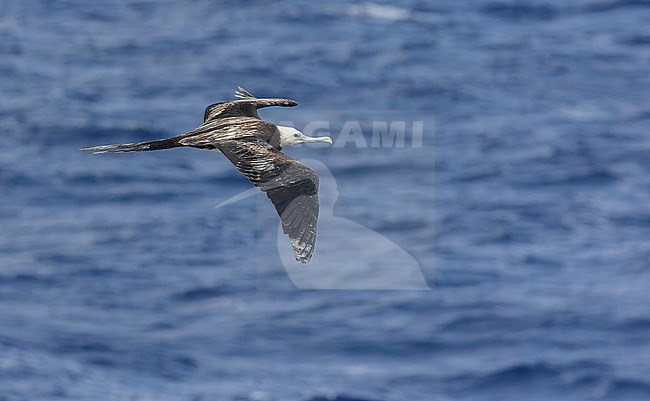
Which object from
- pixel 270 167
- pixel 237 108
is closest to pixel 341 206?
pixel 237 108

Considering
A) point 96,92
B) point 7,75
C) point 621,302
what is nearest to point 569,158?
point 621,302

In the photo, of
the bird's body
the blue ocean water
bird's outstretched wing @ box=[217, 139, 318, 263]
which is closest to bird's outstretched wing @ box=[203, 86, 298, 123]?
the bird's body

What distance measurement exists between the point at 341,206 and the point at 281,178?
105ft

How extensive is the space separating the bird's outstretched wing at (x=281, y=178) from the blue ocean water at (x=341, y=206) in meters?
19.2

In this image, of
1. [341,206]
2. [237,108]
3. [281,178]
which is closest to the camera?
[281,178]

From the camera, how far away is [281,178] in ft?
38.8

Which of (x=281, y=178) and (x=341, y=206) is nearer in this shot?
(x=281, y=178)

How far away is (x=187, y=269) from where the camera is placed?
143ft

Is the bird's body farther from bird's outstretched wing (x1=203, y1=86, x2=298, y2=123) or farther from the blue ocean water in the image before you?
the blue ocean water

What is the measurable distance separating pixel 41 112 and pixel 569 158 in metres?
17.9

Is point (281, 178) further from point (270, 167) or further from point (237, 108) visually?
point (237, 108)

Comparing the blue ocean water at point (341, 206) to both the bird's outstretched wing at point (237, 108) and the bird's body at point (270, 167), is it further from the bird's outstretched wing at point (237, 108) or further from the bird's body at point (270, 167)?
the bird's body at point (270, 167)

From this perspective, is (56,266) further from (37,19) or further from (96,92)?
(37,19)

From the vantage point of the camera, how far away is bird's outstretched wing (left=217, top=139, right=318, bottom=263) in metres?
11.7
